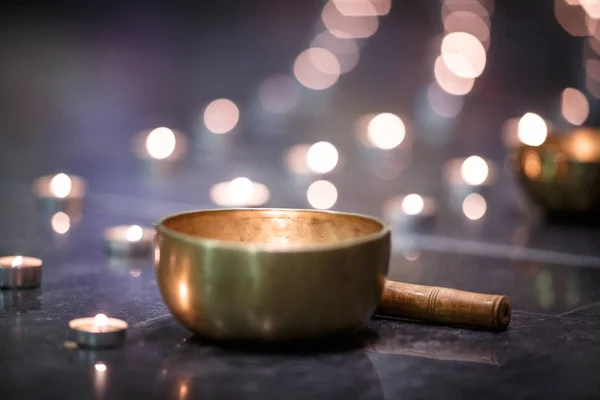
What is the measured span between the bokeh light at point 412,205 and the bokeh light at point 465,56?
232 centimetres

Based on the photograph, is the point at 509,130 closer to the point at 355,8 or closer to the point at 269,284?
the point at 355,8

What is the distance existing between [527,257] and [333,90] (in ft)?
9.09

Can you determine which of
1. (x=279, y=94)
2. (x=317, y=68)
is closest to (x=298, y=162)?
(x=279, y=94)

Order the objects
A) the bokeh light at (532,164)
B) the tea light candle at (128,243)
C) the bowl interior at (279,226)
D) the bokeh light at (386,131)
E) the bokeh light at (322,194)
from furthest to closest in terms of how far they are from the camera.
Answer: the bokeh light at (386,131) < the bokeh light at (322,194) < the bokeh light at (532,164) < the tea light candle at (128,243) < the bowl interior at (279,226)

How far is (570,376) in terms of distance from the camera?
0.92 metres

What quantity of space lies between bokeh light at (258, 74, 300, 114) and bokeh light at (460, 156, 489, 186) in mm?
1592

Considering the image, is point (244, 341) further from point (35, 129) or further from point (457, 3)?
point (457, 3)

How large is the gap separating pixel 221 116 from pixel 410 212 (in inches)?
80.4

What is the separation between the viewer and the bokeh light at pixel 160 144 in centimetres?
294

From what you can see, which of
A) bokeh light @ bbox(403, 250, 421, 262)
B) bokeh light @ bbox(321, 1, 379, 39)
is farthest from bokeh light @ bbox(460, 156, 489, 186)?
bokeh light @ bbox(321, 1, 379, 39)

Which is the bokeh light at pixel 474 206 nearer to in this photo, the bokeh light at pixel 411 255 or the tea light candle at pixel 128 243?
the bokeh light at pixel 411 255

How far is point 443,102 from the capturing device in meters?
4.18

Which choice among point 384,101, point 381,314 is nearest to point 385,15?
point 384,101

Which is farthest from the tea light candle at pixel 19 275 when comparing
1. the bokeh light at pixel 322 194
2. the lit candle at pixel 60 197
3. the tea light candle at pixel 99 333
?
the bokeh light at pixel 322 194
